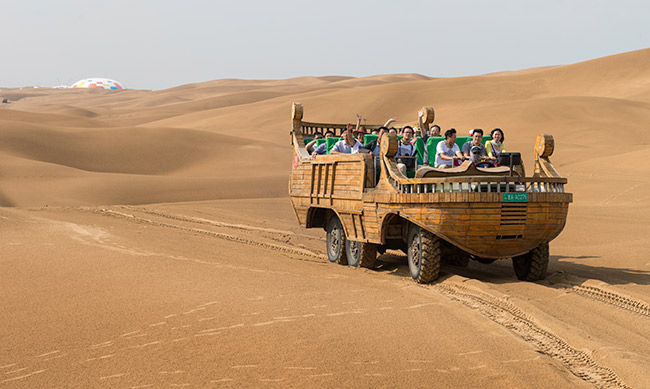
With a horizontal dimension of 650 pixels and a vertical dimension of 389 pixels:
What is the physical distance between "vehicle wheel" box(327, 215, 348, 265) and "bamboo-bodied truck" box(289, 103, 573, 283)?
417mm

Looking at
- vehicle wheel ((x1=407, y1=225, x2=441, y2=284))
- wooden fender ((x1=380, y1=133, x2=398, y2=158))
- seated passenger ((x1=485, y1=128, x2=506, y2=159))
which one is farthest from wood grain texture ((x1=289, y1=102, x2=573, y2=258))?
seated passenger ((x1=485, y1=128, x2=506, y2=159))

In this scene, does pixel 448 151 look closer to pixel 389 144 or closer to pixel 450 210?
pixel 389 144

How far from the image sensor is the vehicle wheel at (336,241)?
41.5 feet

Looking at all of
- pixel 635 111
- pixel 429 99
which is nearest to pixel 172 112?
pixel 429 99

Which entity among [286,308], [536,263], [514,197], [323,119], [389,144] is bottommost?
[286,308]

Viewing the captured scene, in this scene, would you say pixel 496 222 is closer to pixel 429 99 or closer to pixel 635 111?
pixel 635 111

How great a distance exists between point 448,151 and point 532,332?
4.62 m

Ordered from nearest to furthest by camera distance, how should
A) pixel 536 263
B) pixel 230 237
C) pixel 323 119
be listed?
pixel 536 263, pixel 230 237, pixel 323 119

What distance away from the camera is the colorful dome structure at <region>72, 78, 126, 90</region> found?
594ft

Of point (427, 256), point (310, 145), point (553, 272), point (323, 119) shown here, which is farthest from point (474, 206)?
point (323, 119)

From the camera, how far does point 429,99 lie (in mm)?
73500

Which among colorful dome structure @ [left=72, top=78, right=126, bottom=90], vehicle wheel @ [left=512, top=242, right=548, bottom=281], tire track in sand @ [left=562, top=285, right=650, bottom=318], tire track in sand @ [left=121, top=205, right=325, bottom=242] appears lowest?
tire track in sand @ [left=121, top=205, right=325, bottom=242]

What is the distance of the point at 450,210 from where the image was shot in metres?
9.38

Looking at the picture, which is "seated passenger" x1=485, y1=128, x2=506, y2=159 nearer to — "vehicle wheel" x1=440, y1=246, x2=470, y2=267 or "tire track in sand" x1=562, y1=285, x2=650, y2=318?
"vehicle wheel" x1=440, y1=246, x2=470, y2=267
